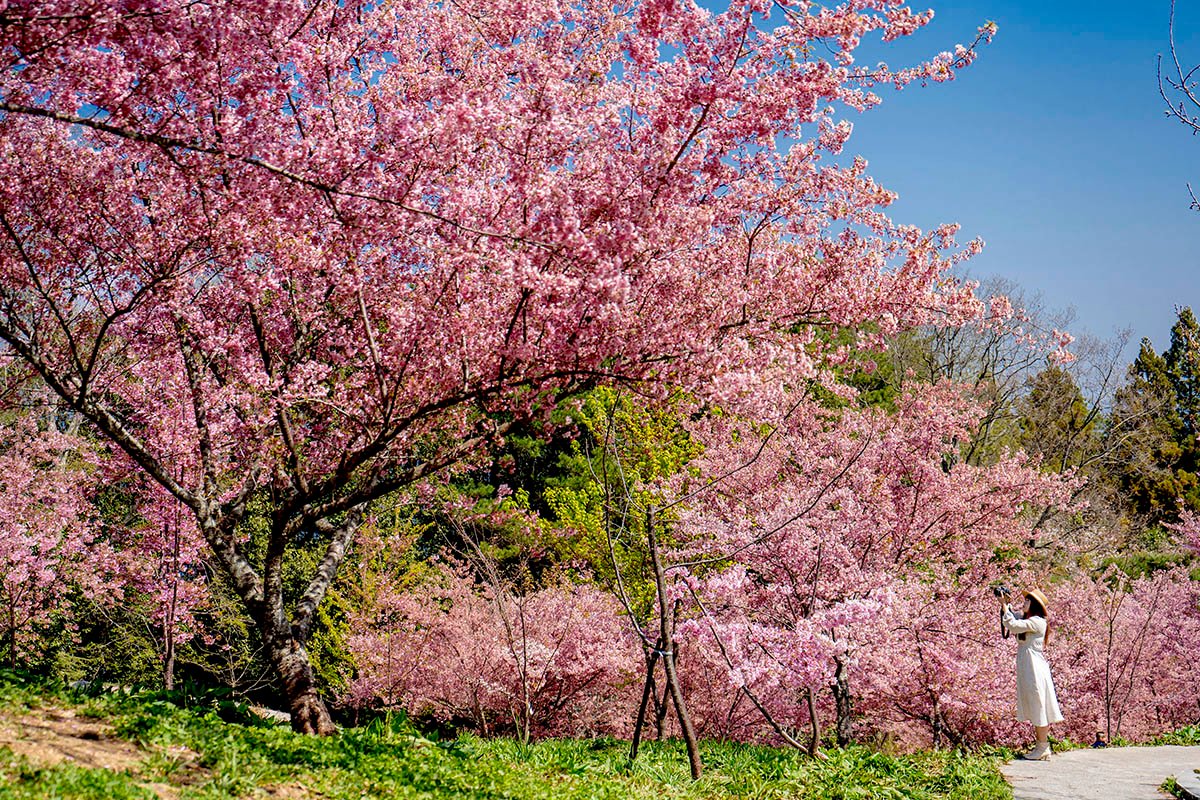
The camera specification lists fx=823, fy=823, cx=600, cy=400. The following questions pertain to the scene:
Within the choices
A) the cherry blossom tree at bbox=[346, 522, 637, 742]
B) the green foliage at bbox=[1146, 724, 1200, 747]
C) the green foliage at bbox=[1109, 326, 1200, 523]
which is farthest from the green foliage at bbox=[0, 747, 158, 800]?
the green foliage at bbox=[1109, 326, 1200, 523]

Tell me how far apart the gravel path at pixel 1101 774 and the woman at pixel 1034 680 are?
35 cm

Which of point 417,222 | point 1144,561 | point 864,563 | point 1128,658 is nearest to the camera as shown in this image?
point 417,222

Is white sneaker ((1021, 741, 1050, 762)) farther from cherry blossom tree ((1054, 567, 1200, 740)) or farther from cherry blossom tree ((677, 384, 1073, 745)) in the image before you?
cherry blossom tree ((1054, 567, 1200, 740))

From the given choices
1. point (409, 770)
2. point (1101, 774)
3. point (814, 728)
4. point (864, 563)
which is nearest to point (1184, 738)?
point (864, 563)

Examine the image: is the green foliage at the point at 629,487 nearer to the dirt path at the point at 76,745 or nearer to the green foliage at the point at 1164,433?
the dirt path at the point at 76,745

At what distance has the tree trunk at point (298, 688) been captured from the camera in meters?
7.08

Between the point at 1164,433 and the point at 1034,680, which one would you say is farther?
the point at 1164,433

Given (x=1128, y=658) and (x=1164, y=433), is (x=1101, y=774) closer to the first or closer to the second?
(x=1128, y=658)

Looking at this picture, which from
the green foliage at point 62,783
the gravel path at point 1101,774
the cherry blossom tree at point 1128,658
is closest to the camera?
the green foliage at point 62,783

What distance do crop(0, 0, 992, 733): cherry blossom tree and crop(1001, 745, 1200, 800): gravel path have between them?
407cm

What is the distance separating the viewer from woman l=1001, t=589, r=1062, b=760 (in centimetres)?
918

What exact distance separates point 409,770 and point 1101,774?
6.61 metres

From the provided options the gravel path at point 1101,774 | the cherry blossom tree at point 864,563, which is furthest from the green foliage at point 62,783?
the gravel path at point 1101,774

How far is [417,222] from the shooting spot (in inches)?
221
